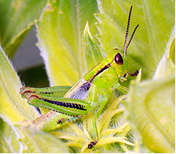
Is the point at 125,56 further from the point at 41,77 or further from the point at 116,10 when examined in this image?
the point at 41,77

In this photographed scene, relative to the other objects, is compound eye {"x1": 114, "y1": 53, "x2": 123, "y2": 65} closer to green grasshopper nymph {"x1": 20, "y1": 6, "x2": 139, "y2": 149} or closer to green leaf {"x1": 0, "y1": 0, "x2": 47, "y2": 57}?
green grasshopper nymph {"x1": 20, "y1": 6, "x2": 139, "y2": 149}

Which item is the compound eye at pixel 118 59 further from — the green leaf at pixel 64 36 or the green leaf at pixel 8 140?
the green leaf at pixel 8 140

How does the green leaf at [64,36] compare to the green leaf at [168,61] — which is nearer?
the green leaf at [168,61]

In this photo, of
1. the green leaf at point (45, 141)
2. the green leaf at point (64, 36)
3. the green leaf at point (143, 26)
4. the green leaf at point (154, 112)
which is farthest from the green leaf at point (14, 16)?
the green leaf at point (154, 112)

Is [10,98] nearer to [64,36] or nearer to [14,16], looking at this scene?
[64,36]

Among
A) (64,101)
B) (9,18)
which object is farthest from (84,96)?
(9,18)

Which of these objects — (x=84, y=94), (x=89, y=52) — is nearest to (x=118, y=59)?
(x=89, y=52)

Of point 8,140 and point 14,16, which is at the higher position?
point 14,16
